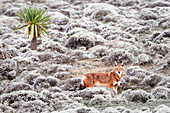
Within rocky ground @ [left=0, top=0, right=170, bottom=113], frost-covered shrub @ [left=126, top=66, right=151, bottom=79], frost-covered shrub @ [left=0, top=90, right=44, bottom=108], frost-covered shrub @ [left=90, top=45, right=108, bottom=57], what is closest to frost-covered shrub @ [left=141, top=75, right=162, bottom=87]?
rocky ground @ [left=0, top=0, right=170, bottom=113]

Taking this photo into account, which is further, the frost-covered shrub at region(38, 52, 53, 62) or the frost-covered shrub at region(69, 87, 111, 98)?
the frost-covered shrub at region(38, 52, 53, 62)

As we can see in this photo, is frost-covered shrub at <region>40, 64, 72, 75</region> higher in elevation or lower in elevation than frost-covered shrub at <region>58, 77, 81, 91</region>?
lower

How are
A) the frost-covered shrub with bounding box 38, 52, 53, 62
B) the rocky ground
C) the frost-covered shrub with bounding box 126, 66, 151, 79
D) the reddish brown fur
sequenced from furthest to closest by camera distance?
the frost-covered shrub with bounding box 38, 52, 53, 62
the frost-covered shrub with bounding box 126, 66, 151, 79
the reddish brown fur
the rocky ground

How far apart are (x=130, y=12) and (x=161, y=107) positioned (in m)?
28.6

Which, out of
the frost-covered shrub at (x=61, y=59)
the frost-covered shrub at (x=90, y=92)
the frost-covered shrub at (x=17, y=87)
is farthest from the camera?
the frost-covered shrub at (x=61, y=59)

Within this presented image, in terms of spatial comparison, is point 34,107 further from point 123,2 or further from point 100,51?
point 123,2

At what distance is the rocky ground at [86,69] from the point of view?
23.8 ft

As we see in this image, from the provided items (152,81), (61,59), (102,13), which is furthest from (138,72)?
(102,13)

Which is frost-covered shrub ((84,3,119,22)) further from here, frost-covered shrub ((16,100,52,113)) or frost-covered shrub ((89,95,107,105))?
frost-covered shrub ((16,100,52,113))

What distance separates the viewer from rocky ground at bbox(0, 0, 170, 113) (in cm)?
726

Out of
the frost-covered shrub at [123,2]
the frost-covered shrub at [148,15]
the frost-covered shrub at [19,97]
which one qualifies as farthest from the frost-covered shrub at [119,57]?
the frost-covered shrub at [123,2]

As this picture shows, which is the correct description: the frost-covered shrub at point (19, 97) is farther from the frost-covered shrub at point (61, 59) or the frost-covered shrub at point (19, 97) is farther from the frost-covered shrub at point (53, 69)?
the frost-covered shrub at point (61, 59)

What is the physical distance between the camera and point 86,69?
12.8m

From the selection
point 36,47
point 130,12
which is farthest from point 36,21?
point 130,12
